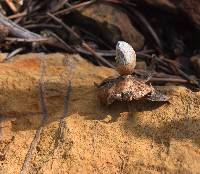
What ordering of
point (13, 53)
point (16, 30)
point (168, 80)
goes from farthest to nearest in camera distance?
point (16, 30) < point (13, 53) < point (168, 80)

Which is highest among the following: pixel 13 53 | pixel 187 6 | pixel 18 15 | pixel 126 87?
pixel 187 6

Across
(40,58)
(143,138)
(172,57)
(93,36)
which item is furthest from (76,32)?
(143,138)

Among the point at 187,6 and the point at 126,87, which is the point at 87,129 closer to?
the point at 126,87

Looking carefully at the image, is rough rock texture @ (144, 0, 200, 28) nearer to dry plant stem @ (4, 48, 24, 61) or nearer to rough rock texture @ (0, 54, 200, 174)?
rough rock texture @ (0, 54, 200, 174)

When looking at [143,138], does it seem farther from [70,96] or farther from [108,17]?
[108,17]

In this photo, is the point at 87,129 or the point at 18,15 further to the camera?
the point at 18,15

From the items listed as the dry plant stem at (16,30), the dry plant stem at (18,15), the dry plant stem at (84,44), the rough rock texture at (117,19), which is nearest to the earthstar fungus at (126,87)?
the dry plant stem at (84,44)

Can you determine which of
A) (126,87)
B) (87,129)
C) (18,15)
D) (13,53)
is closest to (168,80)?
(126,87)
